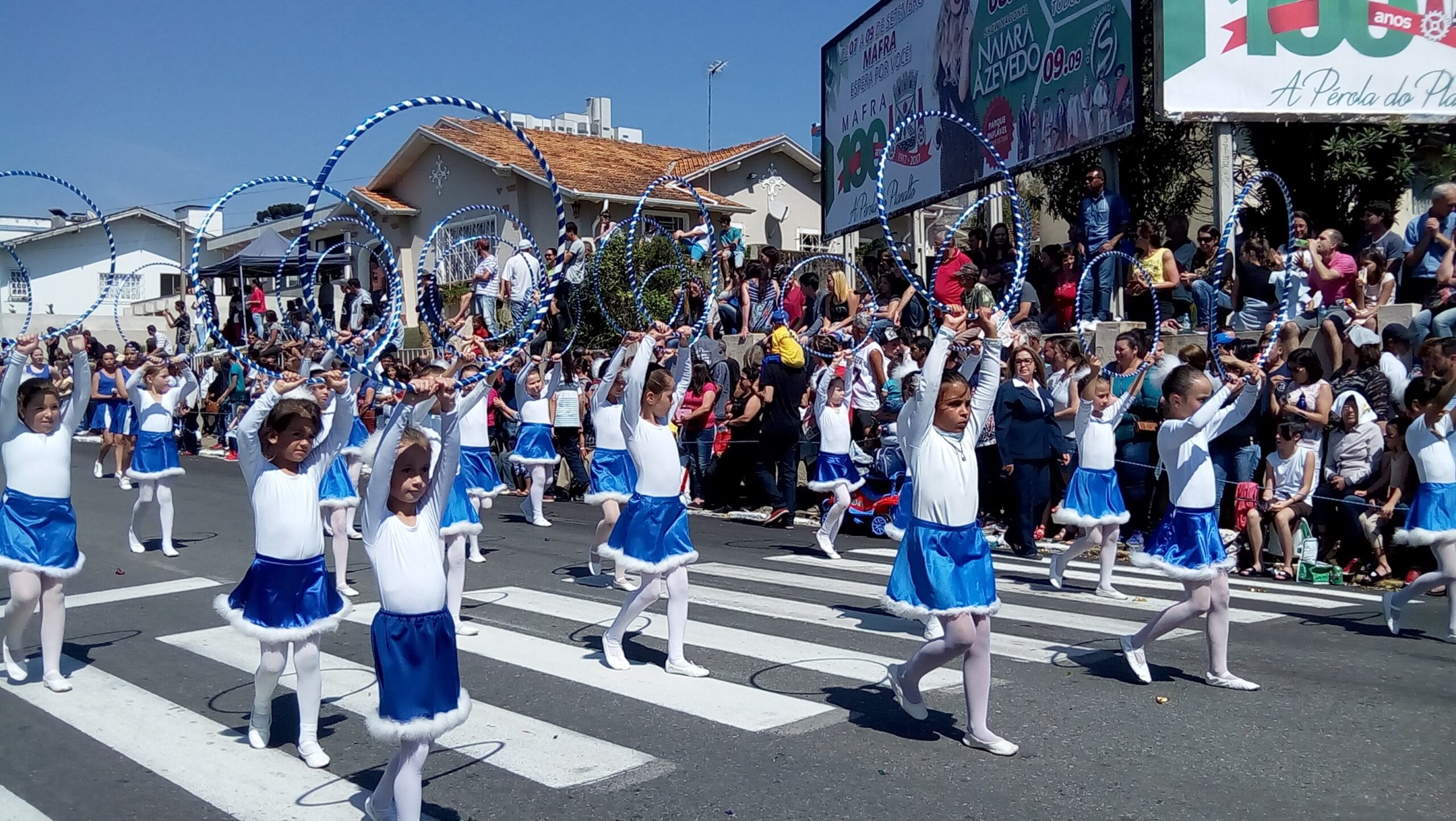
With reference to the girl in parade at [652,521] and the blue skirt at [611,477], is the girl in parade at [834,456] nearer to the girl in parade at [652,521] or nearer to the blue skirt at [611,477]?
the blue skirt at [611,477]

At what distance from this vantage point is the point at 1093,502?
9859mm

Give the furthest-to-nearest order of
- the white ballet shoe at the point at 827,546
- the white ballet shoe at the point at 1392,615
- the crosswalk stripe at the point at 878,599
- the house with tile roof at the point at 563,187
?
the house with tile roof at the point at 563,187, the white ballet shoe at the point at 827,546, the crosswalk stripe at the point at 878,599, the white ballet shoe at the point at 1392,615

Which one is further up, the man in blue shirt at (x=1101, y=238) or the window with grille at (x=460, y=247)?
the window with grille at (x=460, y=247)

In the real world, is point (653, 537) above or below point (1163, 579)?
above

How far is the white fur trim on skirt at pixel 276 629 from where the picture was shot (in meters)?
5.91

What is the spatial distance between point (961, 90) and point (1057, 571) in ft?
36.5

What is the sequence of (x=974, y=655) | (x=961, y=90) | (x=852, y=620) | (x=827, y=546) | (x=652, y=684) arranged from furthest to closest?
1. (x=961, y=90)
2. (x=827, y=546)
3. (x=852, y=620)
4. (x=652, y=684)
5. (x=974, y=655)

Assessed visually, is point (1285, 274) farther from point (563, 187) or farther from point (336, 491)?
point (563, 187)

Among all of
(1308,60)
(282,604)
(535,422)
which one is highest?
(1308,60)

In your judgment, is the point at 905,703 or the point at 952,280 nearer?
the point at 905,703

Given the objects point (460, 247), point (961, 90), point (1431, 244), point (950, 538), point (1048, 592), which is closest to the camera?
point (950, 538)

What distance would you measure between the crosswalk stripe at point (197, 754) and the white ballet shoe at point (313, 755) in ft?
0.11

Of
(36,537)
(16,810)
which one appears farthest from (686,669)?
(36,537)

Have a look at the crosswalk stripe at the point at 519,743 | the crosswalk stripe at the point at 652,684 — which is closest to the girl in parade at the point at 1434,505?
the crosswalk stripe at the point at 652,684
